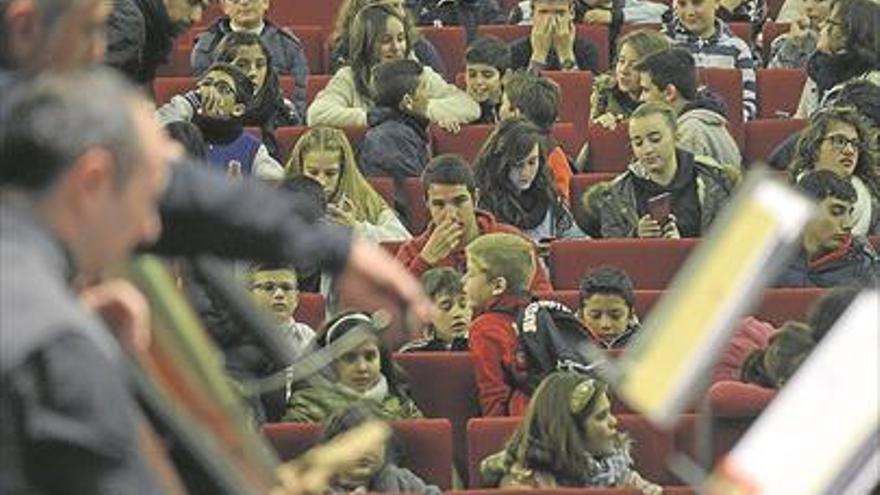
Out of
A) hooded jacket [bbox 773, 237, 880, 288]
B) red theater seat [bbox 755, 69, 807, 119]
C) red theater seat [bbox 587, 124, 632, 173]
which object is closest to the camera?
hooded jacket [bbox 773, 237, 880, 288]

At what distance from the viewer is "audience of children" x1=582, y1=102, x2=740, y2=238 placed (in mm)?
8164

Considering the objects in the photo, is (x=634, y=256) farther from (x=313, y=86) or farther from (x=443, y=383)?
(x=313, y=86)

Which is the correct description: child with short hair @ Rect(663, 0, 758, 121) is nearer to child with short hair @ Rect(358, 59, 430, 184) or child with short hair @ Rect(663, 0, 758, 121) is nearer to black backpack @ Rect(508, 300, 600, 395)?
child with short hair @ Rect(358, 59, 430, 184)

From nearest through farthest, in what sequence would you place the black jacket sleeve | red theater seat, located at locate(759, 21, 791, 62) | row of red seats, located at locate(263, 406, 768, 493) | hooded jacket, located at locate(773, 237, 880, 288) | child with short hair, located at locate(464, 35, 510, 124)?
the black jacket sleeve
row of red seats, located at locate(263, 406, 768, 493)
hooded jacket, located at locate(773, 237, 880, 288)
child with short hair, located at locate(464, 35, 510, 124)
red theater seat, located at locate(759, 21, 791, 62)

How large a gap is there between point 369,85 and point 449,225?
1.27 m

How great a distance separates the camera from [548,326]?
7.08m

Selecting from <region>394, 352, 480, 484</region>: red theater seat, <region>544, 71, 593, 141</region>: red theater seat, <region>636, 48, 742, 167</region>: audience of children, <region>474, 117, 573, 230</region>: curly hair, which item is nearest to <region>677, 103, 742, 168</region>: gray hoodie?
<region>636, 48, 742, 167</region>: audience of children

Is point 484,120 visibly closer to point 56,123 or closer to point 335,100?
point 335,100

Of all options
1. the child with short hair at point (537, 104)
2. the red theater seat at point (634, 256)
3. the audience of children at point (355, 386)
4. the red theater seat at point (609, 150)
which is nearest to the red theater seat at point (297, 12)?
the child with short hair at point (537, 104)

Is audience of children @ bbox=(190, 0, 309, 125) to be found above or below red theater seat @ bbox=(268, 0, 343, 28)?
above

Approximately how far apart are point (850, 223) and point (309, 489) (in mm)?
4513

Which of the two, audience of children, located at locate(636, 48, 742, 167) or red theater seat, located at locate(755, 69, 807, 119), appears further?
red theater seat, located at locate(755, 69, 807, 119)

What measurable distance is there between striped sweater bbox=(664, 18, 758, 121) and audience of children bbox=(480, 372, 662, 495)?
2.93 m

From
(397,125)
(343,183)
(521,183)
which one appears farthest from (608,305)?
(397,125)
